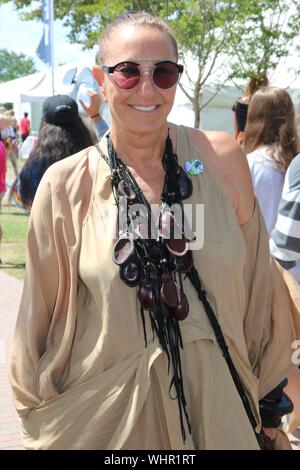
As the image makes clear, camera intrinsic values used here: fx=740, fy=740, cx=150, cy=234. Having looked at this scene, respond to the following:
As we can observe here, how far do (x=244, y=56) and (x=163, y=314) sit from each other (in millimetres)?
15959

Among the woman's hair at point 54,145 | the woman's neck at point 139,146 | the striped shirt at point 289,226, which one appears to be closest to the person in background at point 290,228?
the striped shirt at point 289,226

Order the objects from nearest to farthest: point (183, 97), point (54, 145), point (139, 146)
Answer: point (139, 146) → point (54, 145) → point (183, 97)

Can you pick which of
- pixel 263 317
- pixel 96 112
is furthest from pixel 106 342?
pixel 96 112

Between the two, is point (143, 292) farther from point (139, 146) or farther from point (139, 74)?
point (139, 74)

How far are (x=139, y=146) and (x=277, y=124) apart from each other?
2531 millimetres

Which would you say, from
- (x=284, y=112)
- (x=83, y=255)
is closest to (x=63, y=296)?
(x=83, y=255)

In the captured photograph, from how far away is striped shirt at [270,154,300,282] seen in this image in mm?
3672

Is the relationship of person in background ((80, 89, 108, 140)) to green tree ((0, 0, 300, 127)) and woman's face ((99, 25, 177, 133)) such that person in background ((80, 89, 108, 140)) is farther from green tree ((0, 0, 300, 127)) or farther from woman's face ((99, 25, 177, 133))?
green tree ((0, 0, 300, 127))

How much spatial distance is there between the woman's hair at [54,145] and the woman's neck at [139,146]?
123 inches

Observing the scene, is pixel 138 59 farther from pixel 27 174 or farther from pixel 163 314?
pixel 27 174

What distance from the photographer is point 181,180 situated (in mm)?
2525

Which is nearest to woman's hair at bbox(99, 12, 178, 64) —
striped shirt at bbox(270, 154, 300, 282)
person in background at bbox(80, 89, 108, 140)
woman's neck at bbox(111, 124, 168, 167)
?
woman's neck at bbox(111, 124, 168, 167)

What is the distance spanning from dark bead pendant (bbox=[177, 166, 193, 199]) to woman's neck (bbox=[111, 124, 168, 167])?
12 cm

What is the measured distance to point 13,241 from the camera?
12.6 meters
